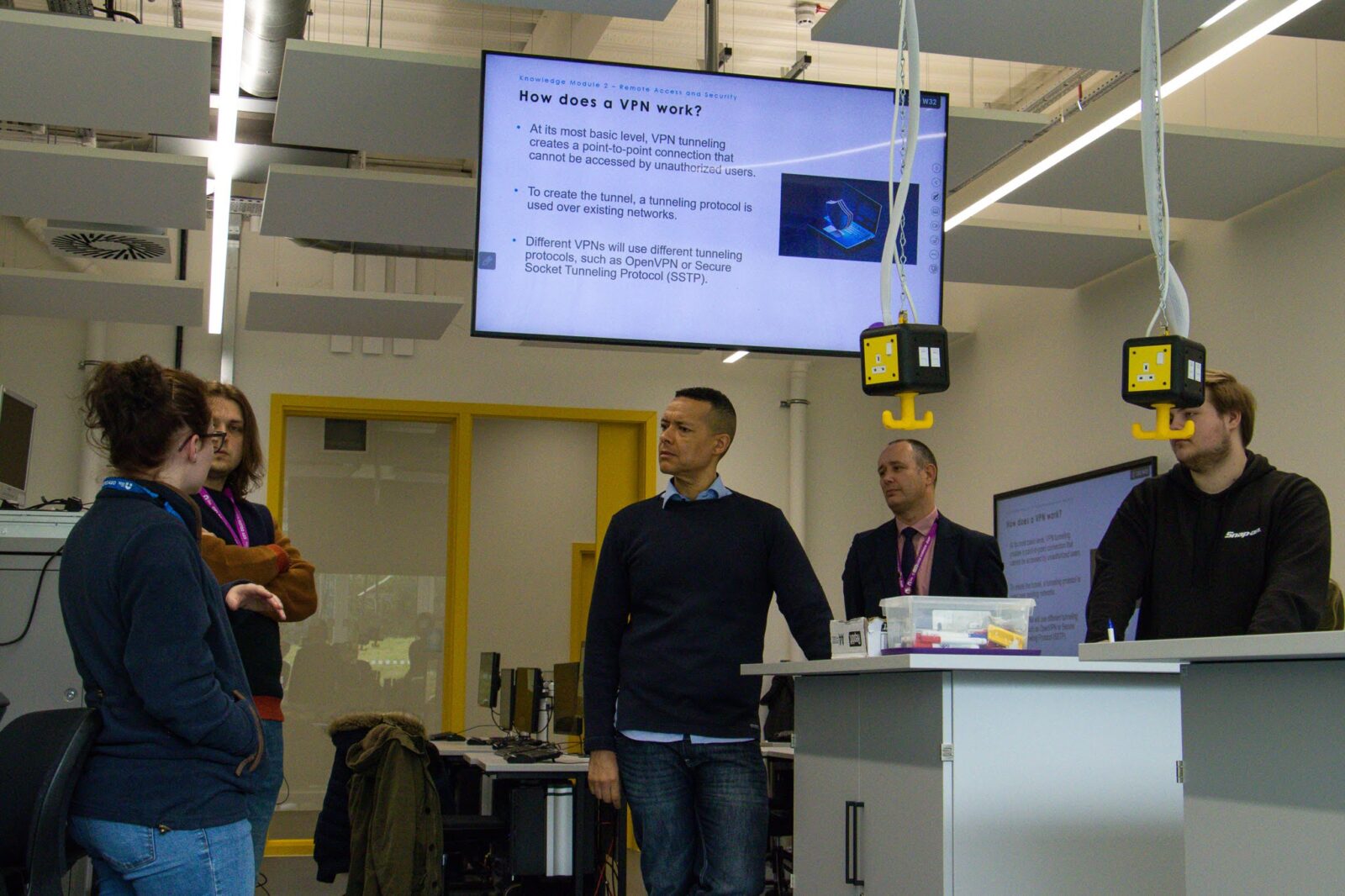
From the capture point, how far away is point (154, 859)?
6.28 ft

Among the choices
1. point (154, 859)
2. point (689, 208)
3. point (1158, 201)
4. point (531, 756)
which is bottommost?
point (531, 756)

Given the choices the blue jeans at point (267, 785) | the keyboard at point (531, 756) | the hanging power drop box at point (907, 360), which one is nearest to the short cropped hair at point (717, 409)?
the hanging power drop box at point (907, 360)

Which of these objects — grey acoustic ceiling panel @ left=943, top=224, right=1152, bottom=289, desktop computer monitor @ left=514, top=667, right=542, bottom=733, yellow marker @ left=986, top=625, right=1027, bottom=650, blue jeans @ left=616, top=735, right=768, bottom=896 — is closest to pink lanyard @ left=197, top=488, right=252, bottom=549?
blue jeans @ left=616, top=735, right=768, bottom=896

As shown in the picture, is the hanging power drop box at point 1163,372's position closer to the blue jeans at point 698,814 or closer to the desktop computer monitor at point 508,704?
the blue jeans at point 698,814

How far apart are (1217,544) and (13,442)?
124 inches

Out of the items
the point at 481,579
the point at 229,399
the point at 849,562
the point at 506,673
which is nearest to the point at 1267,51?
the point at 849,562

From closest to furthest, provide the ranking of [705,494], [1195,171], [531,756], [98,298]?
[705,494] < [1195,171] < [531,756] < [98,298]

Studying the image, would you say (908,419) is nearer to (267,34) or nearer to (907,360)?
(907,360)

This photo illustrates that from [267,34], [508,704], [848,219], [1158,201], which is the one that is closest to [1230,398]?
[1158,201]

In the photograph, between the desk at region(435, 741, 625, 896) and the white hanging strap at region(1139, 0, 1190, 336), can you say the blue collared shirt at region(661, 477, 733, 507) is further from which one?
the desk at region(435, 741, 625, 896)

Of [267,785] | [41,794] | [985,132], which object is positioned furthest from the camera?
[985,132]

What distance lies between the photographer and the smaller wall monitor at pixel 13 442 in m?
3.73

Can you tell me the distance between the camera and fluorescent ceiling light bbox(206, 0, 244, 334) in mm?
4055

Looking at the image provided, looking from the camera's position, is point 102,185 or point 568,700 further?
point 568,700
